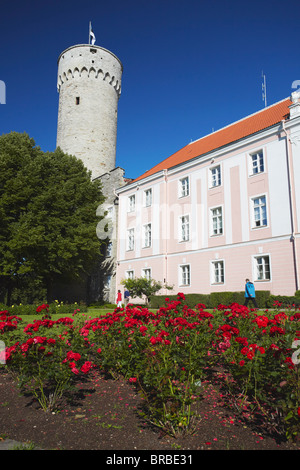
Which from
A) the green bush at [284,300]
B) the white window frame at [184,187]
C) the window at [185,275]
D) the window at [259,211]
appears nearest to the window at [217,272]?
the window at [185,275]

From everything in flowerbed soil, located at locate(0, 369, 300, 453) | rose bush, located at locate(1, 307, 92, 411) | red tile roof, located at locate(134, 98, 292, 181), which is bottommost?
flowerbed soil, located at locate(0, 369, 300, 453)

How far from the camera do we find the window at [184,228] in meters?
24.3

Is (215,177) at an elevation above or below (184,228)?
above

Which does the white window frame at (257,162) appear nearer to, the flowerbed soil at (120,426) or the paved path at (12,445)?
the flowerbed soil at (120,426)

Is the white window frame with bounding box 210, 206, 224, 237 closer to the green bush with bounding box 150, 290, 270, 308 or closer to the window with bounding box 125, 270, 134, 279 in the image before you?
the green bush with bounding box 150, 290, 270, 308

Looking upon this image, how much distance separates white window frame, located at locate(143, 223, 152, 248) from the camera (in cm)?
2672

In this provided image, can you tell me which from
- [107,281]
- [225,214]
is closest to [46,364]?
[225,214]

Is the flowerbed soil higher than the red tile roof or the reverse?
the reverse

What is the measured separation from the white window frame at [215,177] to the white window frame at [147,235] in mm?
6310

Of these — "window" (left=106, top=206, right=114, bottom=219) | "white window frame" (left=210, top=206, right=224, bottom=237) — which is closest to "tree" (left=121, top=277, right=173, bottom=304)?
"white window frame" (left=210, top=206, right=224, bottom=237)

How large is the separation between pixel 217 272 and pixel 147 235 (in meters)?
7.36

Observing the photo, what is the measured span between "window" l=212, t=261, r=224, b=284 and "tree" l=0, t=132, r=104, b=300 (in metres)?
9.66

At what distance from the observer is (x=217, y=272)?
2192cm

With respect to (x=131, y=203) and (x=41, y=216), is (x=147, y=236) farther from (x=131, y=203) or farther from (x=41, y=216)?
(x=41, y=216)
